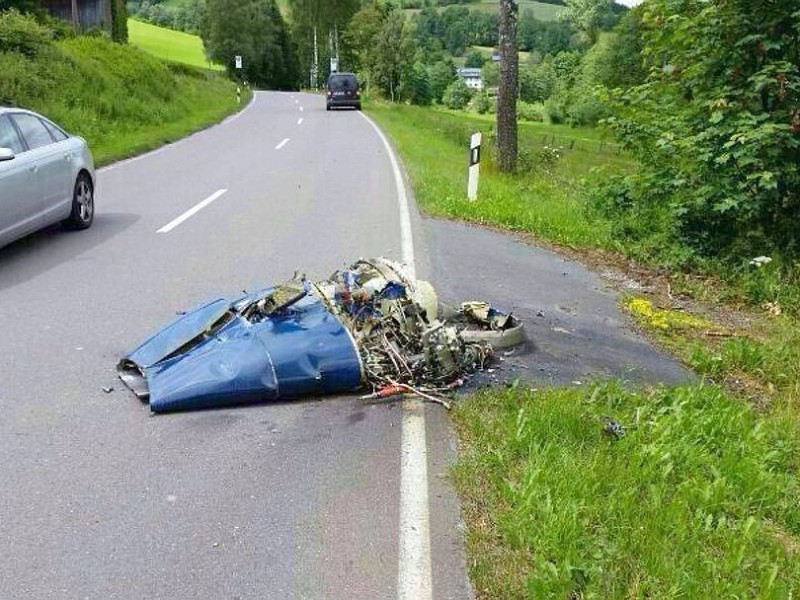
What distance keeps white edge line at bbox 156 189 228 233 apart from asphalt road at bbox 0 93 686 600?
45 centimetres

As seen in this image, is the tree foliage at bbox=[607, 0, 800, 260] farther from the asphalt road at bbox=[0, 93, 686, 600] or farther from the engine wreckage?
the engine wreckage

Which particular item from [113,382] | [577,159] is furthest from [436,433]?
[577,159]

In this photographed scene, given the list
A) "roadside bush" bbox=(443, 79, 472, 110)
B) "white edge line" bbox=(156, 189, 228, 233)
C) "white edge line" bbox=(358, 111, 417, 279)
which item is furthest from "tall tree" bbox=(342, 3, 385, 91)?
"white edge line" bbox=(156, 189, 228, 233)

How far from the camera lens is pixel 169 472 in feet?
12.9

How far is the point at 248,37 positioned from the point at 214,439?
74.2m

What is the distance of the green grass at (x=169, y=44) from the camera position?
76.1 m

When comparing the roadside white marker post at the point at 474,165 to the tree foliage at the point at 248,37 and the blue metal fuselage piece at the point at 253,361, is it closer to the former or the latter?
the blue metal fuselage piece at the point at 253,361

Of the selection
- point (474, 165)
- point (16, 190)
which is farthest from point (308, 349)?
point (474, 165)

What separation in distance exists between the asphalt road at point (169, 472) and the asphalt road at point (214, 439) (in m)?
0.01

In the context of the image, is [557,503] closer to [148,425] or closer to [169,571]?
[169,571]

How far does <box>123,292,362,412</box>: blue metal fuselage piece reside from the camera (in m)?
4.65

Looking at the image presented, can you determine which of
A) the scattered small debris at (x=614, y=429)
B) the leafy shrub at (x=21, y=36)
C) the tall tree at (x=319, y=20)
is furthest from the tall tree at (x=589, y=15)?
the scattered small debris at (x=614, y=429)

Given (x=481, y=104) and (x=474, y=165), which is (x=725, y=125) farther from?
(x=481, y=104)

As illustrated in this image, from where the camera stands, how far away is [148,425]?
14.5ft
